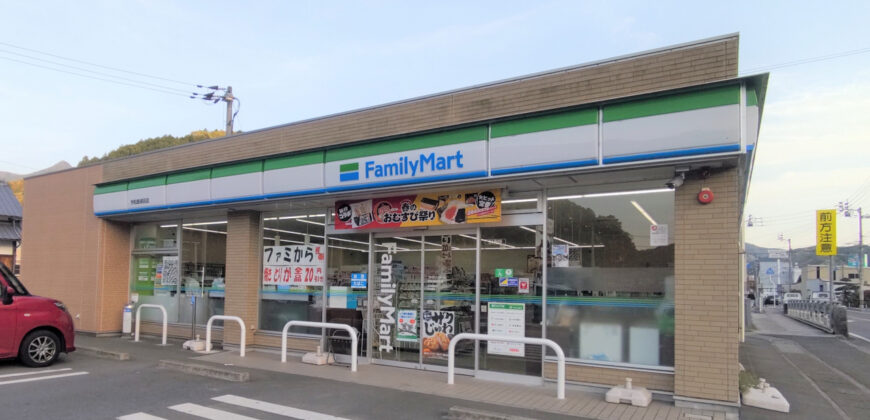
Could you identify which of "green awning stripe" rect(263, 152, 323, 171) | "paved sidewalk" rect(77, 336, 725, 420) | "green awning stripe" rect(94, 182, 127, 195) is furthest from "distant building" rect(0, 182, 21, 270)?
"green awning stripe" rect(263, 152, 323, 171)

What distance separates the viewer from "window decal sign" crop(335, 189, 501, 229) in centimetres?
898

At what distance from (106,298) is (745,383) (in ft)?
47.4

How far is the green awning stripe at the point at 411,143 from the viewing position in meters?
8.51

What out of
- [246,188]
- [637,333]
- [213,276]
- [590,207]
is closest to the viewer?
[637,333]

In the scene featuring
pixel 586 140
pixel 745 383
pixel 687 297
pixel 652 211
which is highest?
pixel 586 140

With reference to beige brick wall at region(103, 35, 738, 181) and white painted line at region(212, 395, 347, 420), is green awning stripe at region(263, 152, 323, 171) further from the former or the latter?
white painted line at region(212, 395, 347, 420)

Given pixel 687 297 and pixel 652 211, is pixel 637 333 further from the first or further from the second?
pixel 652 211

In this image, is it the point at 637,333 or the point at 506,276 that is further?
the point at 506,276

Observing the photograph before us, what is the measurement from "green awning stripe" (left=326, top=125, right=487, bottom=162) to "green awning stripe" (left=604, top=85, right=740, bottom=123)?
199 centimetres

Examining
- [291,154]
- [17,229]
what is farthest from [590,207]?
[17,229]

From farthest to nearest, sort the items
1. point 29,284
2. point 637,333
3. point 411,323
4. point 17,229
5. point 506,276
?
point 17,229, point 29,284, point 411,323, point 506,276, point 637,333

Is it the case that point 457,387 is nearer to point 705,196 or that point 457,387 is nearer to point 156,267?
point 705,196

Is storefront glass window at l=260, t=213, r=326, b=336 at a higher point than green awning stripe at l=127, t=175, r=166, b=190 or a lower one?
lower

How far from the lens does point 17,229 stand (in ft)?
73.5
